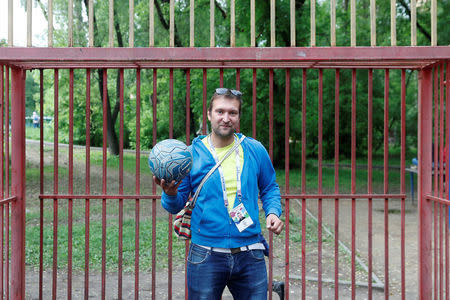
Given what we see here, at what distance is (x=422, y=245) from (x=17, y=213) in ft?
13.1

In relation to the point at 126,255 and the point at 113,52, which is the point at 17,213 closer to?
the point at 113,52

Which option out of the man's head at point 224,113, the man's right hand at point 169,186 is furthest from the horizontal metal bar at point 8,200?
the man's head at point 224,113

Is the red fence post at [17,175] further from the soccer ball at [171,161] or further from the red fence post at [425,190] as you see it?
the red fence post at [425,190]

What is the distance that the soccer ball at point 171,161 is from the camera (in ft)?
9.92

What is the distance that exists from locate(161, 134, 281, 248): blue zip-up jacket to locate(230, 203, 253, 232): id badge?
3 cm

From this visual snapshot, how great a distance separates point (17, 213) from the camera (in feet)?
14.3

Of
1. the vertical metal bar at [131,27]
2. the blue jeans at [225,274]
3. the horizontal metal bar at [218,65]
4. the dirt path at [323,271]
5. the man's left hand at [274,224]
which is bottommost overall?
the dirt path at [323,271]

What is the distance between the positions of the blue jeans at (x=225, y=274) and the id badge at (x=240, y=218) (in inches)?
7.5

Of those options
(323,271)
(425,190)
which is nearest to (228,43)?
(323,271)

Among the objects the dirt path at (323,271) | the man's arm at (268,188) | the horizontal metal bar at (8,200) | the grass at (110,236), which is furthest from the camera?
the grass at (110,236)

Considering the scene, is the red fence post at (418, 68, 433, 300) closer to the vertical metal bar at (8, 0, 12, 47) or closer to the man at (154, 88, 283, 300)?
the man at (154, 88, 283, 300)

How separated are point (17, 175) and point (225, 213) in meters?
2.36

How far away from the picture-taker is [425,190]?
15.2 feet

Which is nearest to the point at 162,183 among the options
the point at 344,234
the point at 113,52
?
the point at 113,52
